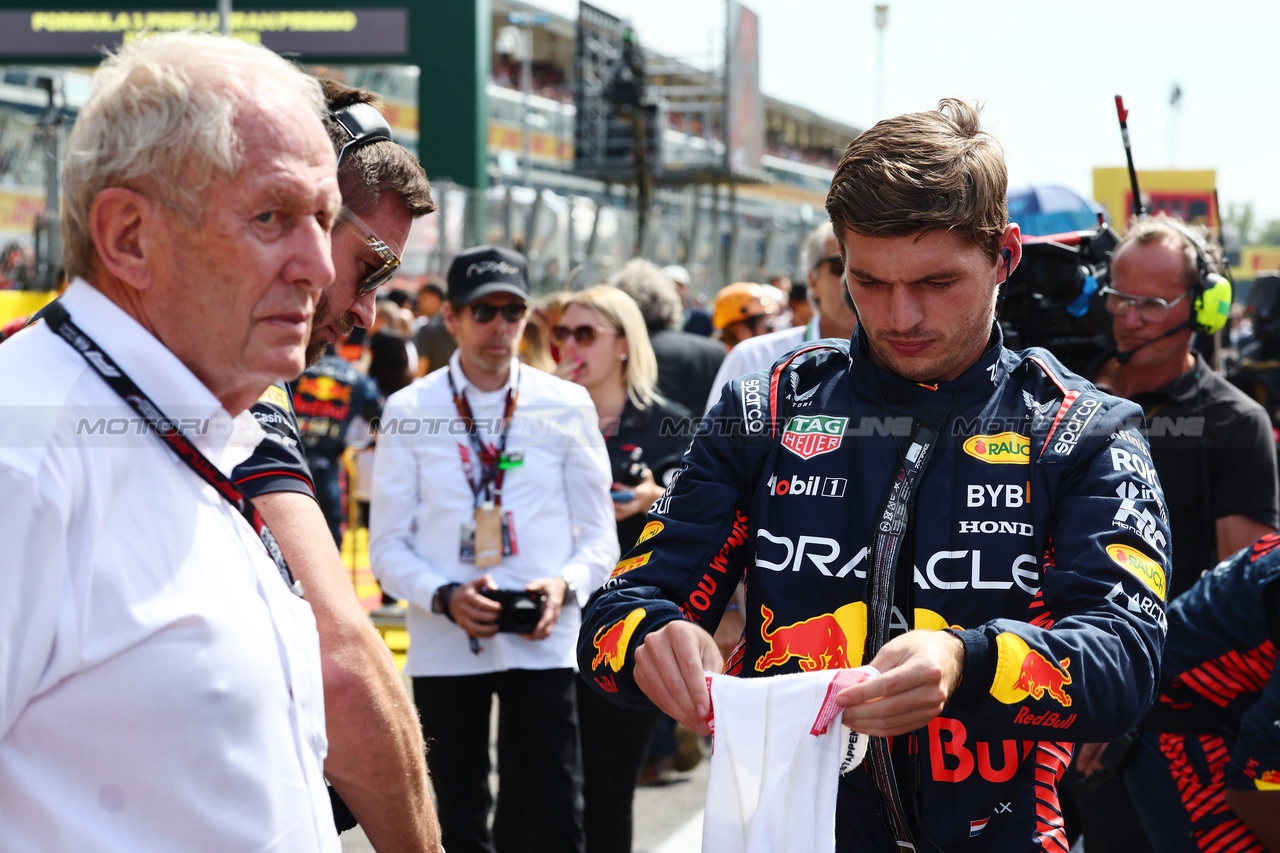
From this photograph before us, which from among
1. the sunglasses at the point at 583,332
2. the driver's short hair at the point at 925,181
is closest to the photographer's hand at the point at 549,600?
the sunglasses at the point at 583,332

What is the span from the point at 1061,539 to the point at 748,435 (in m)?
0.50

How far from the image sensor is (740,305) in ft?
24.1

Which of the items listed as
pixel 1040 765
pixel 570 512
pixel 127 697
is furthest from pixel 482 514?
pixel 127 697

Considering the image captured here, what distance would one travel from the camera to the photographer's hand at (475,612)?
370 cm

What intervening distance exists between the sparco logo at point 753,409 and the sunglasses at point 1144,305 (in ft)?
7.22

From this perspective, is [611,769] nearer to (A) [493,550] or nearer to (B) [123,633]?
(A) [493,550]

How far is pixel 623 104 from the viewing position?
19875 millimetres

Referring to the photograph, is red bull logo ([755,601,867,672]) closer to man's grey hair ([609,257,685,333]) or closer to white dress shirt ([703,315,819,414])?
white dress shirt ([703,315,819,414])

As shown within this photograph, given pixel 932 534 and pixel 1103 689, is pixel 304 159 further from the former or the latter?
pixel 1103 689

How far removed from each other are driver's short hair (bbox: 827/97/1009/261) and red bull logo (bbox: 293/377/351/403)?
594 centimetres

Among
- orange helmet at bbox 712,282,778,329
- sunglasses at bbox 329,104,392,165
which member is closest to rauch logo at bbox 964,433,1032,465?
sunglasses at bbox 329,104,392,165

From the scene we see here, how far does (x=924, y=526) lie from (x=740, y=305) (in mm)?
5685

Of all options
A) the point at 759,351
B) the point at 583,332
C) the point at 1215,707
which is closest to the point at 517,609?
the point at 583,332

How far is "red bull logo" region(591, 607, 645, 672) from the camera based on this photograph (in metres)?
1.75
